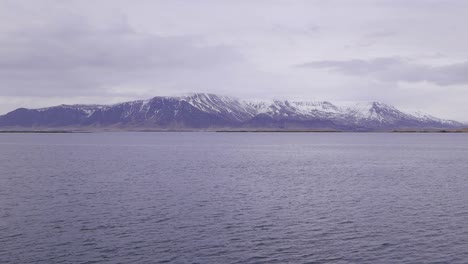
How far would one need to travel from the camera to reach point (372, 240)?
38.1 m

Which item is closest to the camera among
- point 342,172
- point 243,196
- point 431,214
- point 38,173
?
point 431,214

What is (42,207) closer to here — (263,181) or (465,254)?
(263,181)

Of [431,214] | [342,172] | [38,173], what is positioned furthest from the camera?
[342,172]

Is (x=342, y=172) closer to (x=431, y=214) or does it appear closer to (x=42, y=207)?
(x=431, y=214)

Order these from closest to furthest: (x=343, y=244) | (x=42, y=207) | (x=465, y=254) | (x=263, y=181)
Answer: (x=465, y=254)
(x=343, y=244)
(x=42, y=207)
(x=263, y=181)

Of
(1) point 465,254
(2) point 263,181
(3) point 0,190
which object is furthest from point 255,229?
(3) point 0,190

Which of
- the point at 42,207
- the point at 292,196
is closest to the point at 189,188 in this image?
the point at 292,196

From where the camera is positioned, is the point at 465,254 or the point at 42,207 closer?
the point at 465,254

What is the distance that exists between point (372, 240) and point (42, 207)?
33.1 meters

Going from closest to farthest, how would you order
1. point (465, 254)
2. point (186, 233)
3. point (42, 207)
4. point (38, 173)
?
point (465, 254)
point (186, 233)
point (42, 207)
point (38, 173)

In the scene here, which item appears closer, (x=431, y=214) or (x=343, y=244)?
(x=343, y=244)

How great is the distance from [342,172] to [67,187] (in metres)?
48.9

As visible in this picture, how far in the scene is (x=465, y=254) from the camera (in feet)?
114

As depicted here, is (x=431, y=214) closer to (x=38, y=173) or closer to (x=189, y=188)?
(x=189, y=188)
